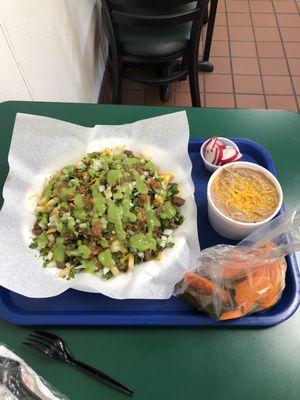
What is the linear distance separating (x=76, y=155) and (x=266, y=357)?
74cm

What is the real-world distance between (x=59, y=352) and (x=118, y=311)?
0.50 ft

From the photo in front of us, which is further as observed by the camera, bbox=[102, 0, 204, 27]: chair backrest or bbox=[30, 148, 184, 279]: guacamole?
bbox=[102, 0, 204, 27]: chair backrest

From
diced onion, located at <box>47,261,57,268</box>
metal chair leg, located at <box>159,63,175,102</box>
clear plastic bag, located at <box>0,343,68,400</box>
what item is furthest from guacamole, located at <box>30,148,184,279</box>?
metal chair leg, located at <box>159,63,175,102</box>

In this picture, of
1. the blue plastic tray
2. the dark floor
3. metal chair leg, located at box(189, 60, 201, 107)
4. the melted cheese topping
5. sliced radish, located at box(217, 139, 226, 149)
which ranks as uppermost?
sliced radish, located at box(217, 139, 226, 149)

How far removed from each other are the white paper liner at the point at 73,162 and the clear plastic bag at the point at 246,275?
0.20ft

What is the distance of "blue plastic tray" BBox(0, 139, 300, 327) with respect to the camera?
77 centimetres

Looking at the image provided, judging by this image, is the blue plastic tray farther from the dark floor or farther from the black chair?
the dark floor

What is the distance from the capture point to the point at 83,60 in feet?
6.23

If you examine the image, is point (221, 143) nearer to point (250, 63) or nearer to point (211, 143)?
point (211, 143)

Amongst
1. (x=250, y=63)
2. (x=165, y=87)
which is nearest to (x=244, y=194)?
(x=165, y=87)

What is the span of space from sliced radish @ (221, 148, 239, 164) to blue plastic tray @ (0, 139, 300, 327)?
0.33 m

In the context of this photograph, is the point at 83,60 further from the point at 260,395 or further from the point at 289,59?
the point at 260,395

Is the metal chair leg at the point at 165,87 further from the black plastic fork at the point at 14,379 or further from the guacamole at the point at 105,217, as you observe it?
the black plastic fork at the point at 14,379

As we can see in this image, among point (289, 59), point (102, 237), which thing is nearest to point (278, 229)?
point (102, 237)
